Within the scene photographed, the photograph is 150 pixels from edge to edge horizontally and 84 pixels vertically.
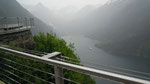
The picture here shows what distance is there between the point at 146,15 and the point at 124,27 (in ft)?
79.4

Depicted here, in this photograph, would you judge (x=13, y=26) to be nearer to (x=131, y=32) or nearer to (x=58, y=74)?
(x=58, y=74)

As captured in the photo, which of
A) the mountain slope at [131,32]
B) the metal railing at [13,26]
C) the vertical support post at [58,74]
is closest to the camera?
the vertical support post at [58,74]

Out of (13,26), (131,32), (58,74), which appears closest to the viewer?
(58,74)

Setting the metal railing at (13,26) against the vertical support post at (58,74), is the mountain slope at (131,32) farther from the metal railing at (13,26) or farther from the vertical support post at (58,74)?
the vertical support post at (58,74)

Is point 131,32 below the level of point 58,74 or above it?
above

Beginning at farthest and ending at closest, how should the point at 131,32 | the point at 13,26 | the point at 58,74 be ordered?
the point at 131,32 → the point at 13,26 → the point at 58,74

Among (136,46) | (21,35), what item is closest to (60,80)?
(21,35)

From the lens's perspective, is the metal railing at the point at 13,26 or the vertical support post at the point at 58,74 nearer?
the vertical support post at the point at 58,74

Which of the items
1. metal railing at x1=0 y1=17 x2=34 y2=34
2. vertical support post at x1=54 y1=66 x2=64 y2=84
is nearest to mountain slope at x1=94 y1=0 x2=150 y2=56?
metal railing at x1=0 y1=17 x2=34 y2=34

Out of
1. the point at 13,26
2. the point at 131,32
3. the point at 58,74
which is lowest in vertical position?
the point at 58,74

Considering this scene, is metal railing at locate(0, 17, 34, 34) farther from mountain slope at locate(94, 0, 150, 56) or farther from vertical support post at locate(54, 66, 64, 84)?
mountain slope at locate(94, 0, 150, 56)

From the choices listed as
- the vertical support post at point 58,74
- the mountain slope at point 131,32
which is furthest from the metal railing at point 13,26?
the mountain slope at point 131,32

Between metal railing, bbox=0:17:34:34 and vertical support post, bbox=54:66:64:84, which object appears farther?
metal railing, bbox=0:17:34:34

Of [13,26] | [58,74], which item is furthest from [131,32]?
[58,74]
